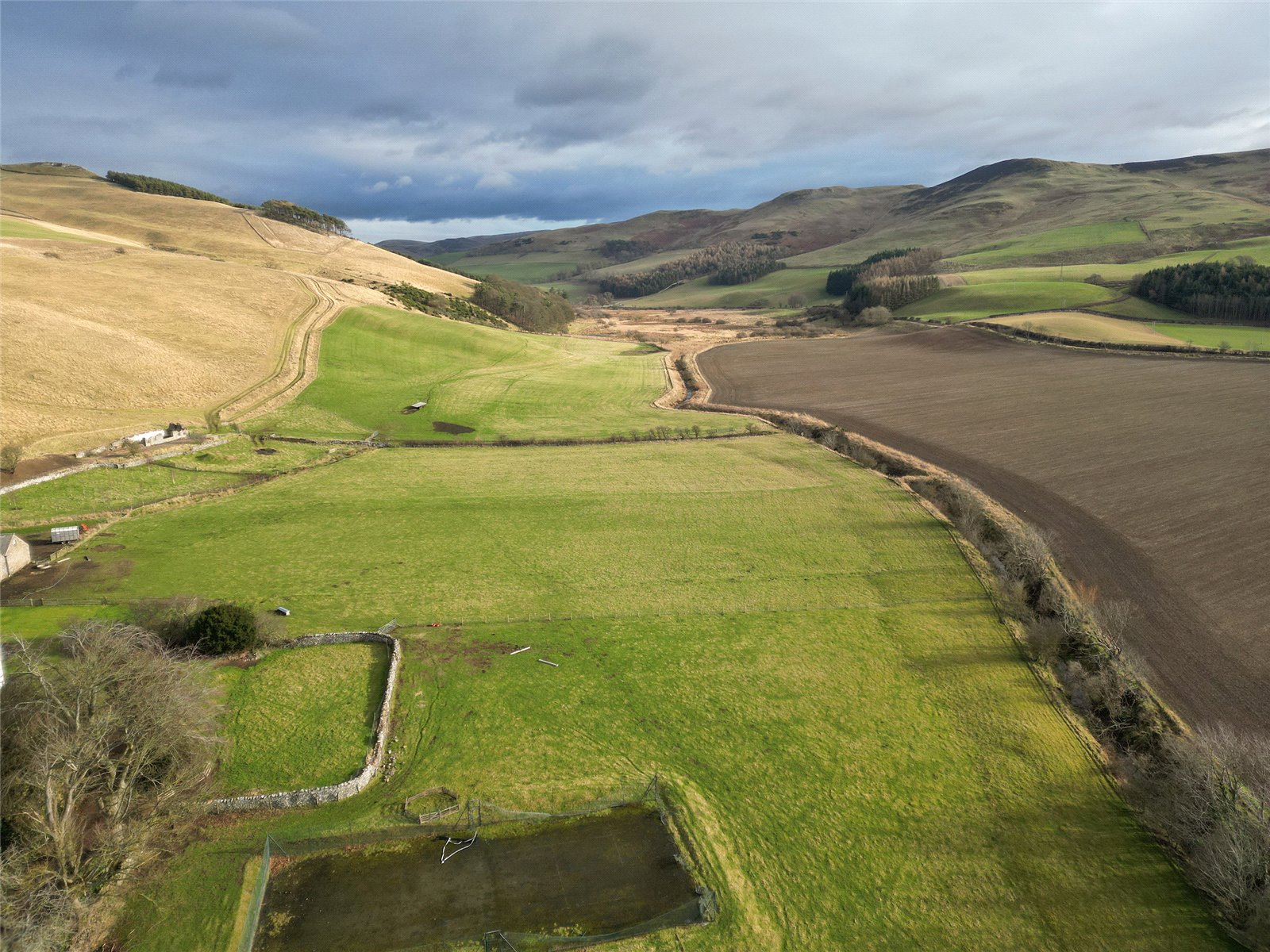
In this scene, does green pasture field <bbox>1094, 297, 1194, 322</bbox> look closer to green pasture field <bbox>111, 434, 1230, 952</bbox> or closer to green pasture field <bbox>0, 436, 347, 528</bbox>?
green pasture field <bbox>111, 434, 1230, 952</bbox>

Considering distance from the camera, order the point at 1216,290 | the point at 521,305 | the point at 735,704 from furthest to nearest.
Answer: the point at 521,305, the point at 1216,290, the point at 735,704

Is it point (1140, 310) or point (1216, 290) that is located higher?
point (1216, 290)

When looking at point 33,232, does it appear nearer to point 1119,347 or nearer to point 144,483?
point 144,483

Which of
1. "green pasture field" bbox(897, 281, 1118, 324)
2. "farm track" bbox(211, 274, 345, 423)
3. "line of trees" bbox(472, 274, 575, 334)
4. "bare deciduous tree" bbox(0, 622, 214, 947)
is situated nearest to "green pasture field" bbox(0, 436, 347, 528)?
"farm track" bbox(211, 274, 345, 423)

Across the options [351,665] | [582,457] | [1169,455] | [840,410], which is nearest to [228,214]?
[582,457]

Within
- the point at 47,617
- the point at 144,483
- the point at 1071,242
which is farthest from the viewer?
the point at 1071,242

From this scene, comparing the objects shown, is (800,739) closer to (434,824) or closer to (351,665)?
(434,824)

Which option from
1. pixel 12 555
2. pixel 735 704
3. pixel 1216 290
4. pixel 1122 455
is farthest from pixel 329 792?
pixel 1216 290
